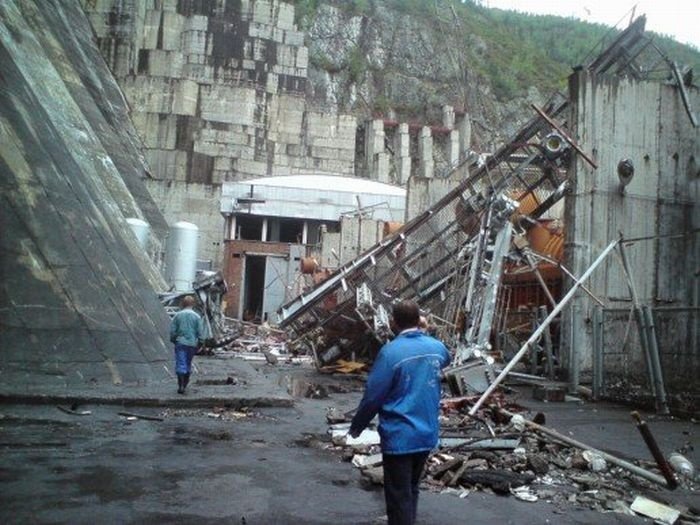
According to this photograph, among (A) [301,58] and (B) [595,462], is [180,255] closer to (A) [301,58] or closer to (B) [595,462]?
(B) [595,462]

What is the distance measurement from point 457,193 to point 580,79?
407 cm

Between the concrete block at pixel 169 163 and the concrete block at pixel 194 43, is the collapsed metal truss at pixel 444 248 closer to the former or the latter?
the concrete block at pixel 169 163

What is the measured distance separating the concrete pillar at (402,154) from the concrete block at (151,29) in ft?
68.6

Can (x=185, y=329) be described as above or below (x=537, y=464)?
above

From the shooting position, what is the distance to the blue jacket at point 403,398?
353cm

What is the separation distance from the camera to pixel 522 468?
6148 mm

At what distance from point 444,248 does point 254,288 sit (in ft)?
68.6

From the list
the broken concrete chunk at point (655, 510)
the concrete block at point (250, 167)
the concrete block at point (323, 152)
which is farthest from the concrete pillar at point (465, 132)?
the broken concrete chunk at point (655, 510)

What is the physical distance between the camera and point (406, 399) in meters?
3.56

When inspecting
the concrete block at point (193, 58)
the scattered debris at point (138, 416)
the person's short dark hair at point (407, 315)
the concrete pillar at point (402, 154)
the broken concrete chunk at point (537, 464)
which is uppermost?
the concrete block at point (193, 58)

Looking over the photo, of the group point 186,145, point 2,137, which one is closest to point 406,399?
point 2,137

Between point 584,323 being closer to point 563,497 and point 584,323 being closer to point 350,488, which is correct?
point 563,497

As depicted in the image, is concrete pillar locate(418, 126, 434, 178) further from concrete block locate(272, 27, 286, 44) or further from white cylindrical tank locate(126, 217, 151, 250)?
white cylindrical tank locate(126, 217, 151, 250)

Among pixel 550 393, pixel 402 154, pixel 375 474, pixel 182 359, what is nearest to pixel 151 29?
pixel 402 154
